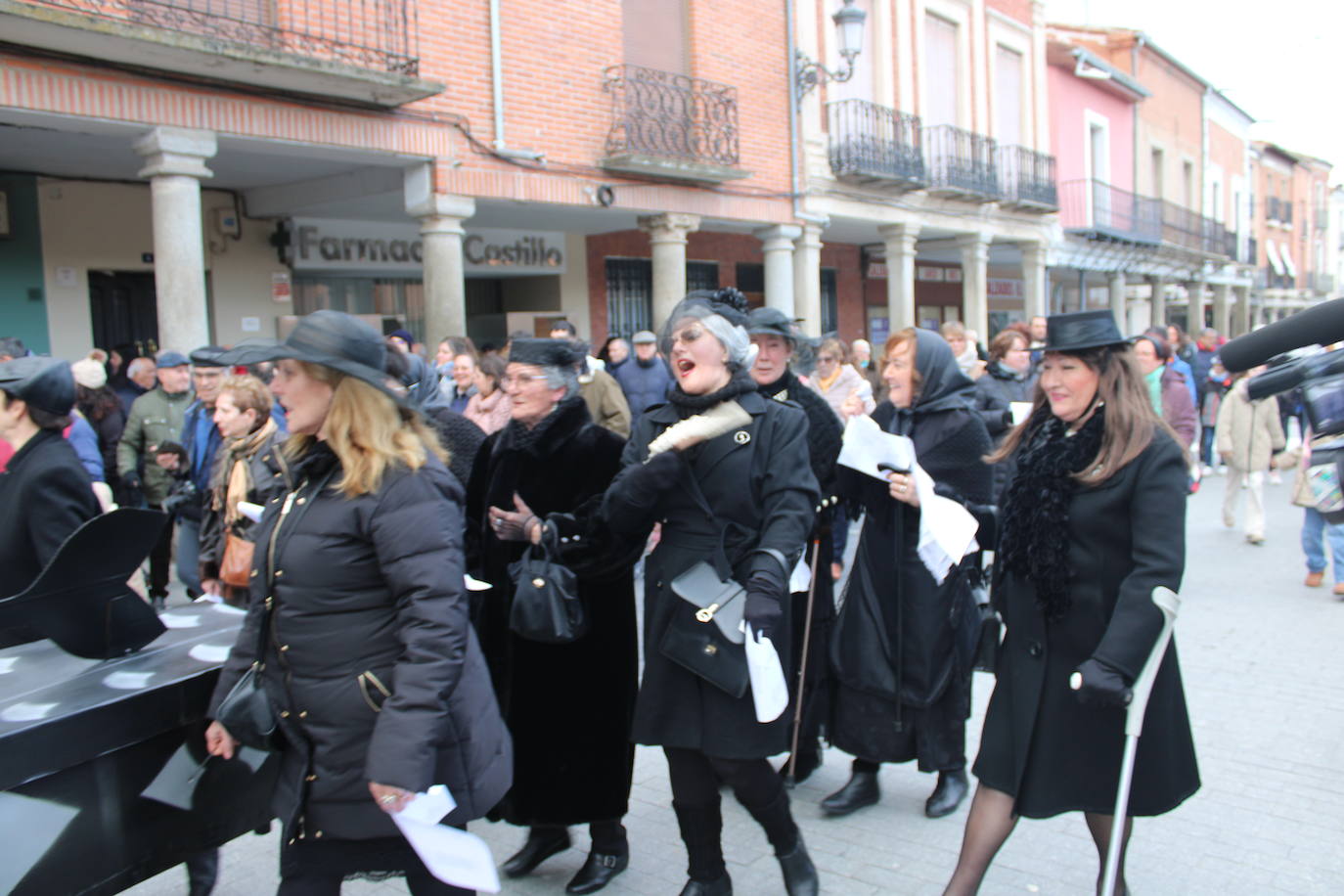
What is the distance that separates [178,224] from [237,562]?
18.2 feet

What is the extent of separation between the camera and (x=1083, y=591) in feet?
9.70

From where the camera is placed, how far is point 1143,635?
2.75 m

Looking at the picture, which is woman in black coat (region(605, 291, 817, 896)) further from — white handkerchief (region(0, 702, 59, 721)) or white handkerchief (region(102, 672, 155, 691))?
white handkerchief (region(0, 702, 59, 721))

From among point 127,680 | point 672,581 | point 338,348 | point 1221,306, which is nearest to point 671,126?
point 672,581

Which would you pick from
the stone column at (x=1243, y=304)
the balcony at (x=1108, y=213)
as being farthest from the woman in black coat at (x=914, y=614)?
the stone column at (x=1243, y=304)

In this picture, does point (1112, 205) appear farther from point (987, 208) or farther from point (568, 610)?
point (568, 610)

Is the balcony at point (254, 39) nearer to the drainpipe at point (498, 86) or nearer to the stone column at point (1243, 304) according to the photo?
the drainpipe at point (498, 86)

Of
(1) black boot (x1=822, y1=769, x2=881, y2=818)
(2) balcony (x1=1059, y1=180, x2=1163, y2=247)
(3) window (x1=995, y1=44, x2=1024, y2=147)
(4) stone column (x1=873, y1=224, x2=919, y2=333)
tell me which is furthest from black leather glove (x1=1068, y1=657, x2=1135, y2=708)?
(2) balcony (x1=1059, y1=180, x2=1163, y2=247)

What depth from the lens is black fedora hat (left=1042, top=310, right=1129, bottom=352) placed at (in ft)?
9.94

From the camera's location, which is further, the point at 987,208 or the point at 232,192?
the point at 987,208

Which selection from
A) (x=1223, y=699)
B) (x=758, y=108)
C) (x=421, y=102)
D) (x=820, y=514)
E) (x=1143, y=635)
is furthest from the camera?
(x=758, y=108)

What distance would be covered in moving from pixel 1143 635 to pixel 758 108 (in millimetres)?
13072

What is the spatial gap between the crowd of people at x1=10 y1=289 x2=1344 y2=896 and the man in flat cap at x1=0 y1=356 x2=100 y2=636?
1cm

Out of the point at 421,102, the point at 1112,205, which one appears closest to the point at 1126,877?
the point at 421,102
